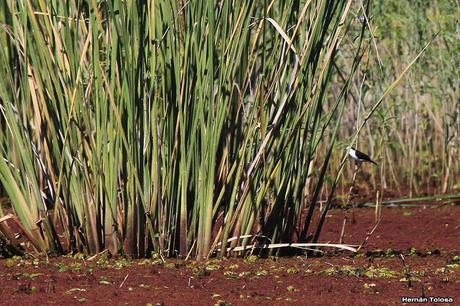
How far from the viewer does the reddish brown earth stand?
12.8ft

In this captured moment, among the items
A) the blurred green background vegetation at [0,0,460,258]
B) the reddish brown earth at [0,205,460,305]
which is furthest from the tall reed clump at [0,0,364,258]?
the reddish brown earth at [0,205,460,305]

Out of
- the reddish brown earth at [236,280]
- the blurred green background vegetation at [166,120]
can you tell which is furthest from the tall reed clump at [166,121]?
the reddish brown earth at [236,280]

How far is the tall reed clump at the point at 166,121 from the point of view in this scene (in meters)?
4.59

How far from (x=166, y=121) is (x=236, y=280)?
→ 0.84 metres

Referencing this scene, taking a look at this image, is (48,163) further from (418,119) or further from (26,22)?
(418,119)

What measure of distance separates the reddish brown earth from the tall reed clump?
0.59ft

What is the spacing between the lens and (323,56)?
16.1ft

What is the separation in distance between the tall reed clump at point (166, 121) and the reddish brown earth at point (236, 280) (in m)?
0.18

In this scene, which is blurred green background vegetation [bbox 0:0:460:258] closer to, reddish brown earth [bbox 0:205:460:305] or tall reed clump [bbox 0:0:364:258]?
tall reed clump [bbox 0:0:364:258]

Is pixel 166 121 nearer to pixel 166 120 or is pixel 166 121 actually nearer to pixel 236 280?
pixel 166 120

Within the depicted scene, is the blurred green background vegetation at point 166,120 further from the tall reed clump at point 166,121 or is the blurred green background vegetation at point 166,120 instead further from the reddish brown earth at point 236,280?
the reddish brown earth at point 236,280

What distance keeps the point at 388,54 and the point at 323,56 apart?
439 cm

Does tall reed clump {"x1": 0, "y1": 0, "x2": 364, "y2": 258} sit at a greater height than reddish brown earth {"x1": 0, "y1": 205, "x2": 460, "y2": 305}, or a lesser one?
greater

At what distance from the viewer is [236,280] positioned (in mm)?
4273
